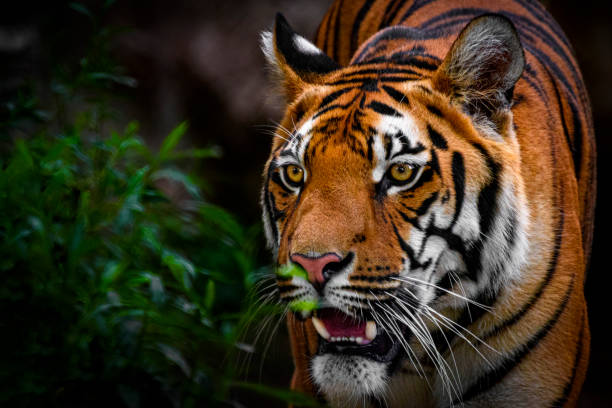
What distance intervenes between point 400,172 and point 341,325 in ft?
1.40

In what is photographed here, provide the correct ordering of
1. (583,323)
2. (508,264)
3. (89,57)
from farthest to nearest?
1. (89,57)
2. (583,323)
3. (508,264)

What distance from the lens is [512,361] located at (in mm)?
1895

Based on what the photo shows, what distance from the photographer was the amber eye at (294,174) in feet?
6.08

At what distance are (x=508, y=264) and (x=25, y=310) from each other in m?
1.27

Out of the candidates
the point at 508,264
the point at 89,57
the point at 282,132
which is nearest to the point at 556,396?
the point at 508,264

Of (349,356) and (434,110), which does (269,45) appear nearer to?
(434,110)

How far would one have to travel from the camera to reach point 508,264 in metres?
1.86

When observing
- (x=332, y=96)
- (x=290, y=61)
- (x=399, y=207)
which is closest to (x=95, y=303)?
(x=399, y=207)

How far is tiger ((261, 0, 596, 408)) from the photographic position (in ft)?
5.53

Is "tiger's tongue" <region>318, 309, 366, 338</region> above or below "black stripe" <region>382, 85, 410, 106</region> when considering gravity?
below

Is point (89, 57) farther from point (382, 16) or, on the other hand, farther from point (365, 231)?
point (382, 16)

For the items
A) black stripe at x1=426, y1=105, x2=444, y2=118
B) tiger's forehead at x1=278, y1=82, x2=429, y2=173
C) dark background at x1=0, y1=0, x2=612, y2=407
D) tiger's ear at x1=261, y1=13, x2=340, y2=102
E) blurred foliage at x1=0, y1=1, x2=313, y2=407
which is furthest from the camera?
dark background at x1=0, y1=0, x2=612, y2=407

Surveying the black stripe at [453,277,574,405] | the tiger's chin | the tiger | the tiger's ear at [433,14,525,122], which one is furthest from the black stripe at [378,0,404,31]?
the tiger's chin

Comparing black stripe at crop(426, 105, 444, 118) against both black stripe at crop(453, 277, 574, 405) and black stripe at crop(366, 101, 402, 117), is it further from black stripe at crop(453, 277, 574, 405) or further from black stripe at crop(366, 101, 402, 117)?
black stripe at crop(453, 277, 574, 405)
